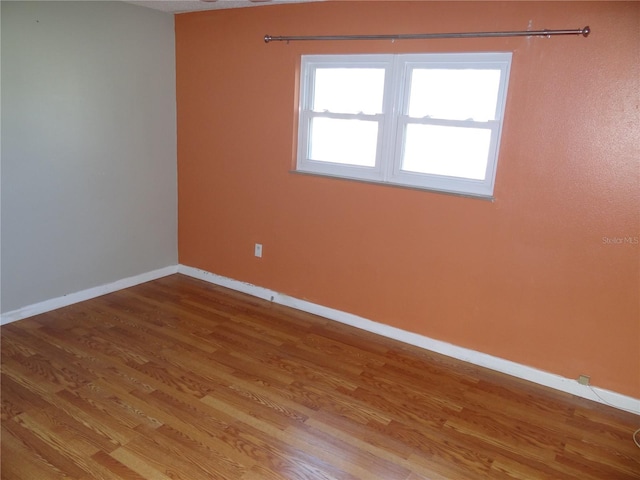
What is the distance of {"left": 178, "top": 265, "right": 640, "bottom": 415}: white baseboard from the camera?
102 inches

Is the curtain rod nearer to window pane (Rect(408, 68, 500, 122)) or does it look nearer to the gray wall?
window pane (Rect(408, 68, 500, 122))

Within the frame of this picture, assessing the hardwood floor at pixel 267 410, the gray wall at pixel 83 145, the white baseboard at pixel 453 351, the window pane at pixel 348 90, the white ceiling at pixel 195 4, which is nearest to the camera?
the hardwood floor at pixel 267 410

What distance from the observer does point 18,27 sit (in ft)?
9.20

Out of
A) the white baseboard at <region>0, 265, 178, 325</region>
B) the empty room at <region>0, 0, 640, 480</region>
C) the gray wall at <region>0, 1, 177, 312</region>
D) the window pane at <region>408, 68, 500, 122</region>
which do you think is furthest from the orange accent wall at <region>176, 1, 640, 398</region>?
the white baseboard at <region>0, 265, 178, 325</region>

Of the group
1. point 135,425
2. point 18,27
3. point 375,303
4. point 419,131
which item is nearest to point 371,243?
point 375,303

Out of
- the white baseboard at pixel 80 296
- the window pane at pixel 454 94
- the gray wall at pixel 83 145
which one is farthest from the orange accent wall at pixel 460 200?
the white baseboard at pixel 80 296

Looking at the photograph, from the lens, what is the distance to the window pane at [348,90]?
3080 mm

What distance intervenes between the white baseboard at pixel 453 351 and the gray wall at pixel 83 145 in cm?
92

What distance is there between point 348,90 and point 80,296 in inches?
99.6

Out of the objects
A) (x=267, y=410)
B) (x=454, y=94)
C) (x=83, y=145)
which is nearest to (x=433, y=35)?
(x=454, y=94)

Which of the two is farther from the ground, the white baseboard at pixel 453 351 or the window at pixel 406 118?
the window at pixel 406 118

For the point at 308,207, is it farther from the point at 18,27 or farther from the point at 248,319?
the point at 18,27

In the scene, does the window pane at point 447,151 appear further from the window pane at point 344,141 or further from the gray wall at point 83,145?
the gray wall at point 83,145

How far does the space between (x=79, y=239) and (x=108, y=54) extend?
1373 millimetres
